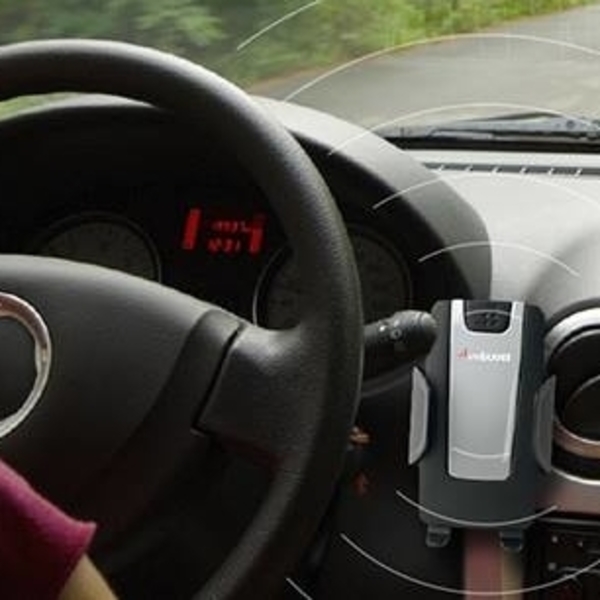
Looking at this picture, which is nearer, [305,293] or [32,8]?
[305,293]

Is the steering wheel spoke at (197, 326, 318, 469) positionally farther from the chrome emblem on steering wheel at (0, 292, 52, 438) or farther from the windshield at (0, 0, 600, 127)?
the windshield at (0, 0, 600, 127)

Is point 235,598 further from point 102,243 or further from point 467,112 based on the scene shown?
point 467,112

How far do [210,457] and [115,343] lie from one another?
13cm

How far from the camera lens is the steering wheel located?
136 cm

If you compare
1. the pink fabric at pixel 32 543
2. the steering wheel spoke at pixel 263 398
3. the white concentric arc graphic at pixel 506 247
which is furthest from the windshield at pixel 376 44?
the pink fabric at pixel 32 543

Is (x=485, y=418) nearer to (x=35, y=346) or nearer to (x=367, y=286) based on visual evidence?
(x=367, y=286)

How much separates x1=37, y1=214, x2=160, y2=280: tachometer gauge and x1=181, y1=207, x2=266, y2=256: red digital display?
0.16ft

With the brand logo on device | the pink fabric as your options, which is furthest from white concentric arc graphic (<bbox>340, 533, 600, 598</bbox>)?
the pink fabric

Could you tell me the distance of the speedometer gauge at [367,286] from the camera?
6.22ft

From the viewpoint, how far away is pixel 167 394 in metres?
1.42

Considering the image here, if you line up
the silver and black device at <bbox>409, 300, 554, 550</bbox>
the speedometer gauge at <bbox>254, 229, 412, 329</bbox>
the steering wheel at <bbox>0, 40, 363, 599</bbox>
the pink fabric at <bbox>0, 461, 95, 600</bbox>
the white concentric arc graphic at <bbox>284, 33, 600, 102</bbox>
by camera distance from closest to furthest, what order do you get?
the pink fabric at <bbox>0, 461, 95, 600</bbox>, the steering wheel at <bbox>0, 40, 363, 599</bbox>, the silver and black device at <bbox>409, 300, 554, 550</bbox>, the speedometer gauge at <bbox>254, 229, 412, 329</bbox>, the white concentric arc graphic at <bbox>284, 33, 600, 102</bbox>

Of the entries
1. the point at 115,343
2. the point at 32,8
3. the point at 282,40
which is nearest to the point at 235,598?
the point at 115,343

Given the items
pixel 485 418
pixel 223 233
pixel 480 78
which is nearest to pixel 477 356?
pixel 485 418

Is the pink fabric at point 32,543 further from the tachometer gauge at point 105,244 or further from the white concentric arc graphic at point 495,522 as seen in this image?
the tachometer gauge at point 105,244
